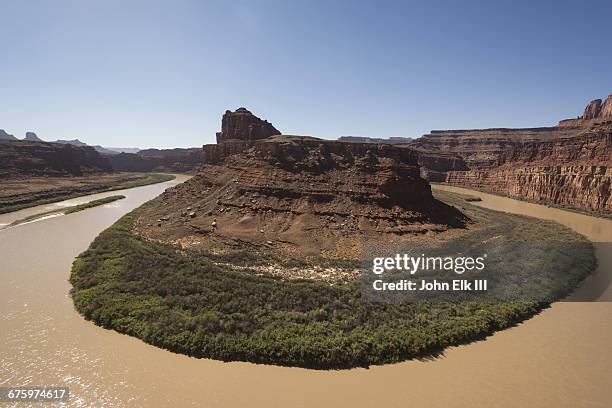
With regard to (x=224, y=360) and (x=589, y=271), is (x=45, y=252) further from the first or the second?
(x=589, y=271)

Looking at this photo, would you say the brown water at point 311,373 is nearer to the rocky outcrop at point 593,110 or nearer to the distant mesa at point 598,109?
the distant mesa at point 598,109

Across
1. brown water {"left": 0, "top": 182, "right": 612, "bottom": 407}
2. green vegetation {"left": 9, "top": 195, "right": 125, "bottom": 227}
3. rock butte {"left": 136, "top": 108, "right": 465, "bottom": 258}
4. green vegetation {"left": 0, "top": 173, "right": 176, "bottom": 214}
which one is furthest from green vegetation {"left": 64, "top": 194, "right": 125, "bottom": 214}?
brown water {"left": 0, "top": 182, "right": 612, "bottom": 407}

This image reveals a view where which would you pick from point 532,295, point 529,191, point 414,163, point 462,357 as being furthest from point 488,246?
point 529,191

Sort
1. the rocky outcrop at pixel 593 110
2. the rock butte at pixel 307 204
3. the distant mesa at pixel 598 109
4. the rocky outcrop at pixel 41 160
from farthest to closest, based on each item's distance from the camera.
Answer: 1. the rocky outcrop at pixel 593 110
2. the distant mesa at pixel 598 109
3. the rocky outcrop at pixel 41 160
4. the rock butte at pixel 307 204

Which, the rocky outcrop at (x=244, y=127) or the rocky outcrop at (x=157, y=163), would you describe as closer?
the rocky outcrop at (x=244, y=127)

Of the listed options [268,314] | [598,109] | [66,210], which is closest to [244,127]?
[66,210]

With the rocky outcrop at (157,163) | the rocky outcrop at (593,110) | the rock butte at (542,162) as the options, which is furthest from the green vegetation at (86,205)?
the rocky outcrop at (593,110)

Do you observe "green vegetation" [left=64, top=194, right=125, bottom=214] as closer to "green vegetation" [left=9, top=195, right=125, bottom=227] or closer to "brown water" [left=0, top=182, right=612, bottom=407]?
"green vegetation" [left=9, top=195, right=125, bottom=227]
